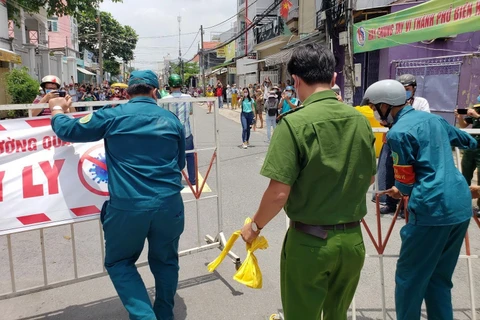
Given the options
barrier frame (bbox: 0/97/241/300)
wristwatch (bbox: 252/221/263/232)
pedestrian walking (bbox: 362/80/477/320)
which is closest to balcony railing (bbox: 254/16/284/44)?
barrier frame (bbox: 0/97/241/300)

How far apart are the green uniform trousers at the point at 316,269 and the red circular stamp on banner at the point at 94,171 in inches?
68.0

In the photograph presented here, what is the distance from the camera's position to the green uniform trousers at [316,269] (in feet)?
6.77

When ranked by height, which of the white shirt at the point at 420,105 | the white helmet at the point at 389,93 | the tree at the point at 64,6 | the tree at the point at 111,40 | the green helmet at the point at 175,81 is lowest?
the white shirt at the point at 420,105

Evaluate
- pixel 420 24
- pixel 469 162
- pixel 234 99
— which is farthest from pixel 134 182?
pixel 234 99

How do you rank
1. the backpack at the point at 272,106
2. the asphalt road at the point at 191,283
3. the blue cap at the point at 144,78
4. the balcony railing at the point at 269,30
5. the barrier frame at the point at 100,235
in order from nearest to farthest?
1. the blue cap at the point at 144,78
2. the barrier frame at the point at 100,235
3. the asphalt road at the point at 191,283
4. the backpack at the point at 272,106
5. the balcony railing at the point at 269,30

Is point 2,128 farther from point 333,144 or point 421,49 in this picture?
point 421,49

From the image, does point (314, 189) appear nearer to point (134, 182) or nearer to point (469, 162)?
point (134, 182)

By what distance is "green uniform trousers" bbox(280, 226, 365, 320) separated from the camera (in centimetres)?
206

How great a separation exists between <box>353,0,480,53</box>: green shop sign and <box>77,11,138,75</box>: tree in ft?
167

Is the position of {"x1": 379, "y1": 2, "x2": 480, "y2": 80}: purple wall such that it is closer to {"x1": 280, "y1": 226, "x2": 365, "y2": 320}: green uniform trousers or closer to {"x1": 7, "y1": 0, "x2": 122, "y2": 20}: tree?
{"x1": 7, "y1": 0, "x2": 122, "y2": 20}: tree

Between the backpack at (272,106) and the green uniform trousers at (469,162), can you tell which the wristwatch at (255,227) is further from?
the backpack at (272,106)

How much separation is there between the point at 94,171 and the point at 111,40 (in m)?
59.3

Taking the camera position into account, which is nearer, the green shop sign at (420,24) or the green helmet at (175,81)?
the green helmet at (175,81)

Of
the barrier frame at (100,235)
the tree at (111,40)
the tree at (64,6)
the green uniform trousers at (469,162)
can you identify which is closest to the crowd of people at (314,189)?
the barrier frame at (100,235)
